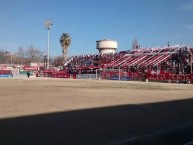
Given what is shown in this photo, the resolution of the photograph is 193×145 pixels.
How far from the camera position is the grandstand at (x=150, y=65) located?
196 ft

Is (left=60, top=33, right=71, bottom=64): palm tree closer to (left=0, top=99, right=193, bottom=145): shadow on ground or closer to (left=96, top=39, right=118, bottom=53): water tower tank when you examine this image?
(left=96, top=39, right=118, bottom=53): water tower tank

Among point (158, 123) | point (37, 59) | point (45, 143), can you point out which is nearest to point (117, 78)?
point (158, 123)

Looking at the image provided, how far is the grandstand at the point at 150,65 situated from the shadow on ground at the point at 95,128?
1573 inches

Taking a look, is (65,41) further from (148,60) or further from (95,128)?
(95,128)

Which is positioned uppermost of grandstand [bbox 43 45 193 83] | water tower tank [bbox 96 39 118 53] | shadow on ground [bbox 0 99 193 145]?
water tower tank [bbox 96 39 118 53]

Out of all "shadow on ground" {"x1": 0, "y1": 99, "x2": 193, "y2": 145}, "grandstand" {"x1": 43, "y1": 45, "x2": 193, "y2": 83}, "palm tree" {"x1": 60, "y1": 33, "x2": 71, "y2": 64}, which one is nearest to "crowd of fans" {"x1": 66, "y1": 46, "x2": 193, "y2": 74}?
"grandstand" {"x1": 43, "y1": 45, "x2": 193, "y2": 83}

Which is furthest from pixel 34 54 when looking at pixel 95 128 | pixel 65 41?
pixel 95 128

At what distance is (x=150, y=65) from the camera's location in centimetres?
6806

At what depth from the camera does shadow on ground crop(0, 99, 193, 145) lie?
9742mm

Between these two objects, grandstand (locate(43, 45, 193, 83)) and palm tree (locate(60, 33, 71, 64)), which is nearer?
grandstand (locate(43, 45, 193, 83))

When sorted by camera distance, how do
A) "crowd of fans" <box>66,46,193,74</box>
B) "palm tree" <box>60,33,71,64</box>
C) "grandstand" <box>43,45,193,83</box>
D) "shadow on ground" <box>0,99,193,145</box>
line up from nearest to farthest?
"shadow on ground" <box>0,99,193,145</box>
"grandstand" <box>43,45,193,83</box>
"crowd of fans" <box>66,46,193,74</box>
"palm tree" <box>60,33,71,64</box>

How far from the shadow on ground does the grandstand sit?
3995 cm

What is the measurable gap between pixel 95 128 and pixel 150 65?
5738 cm

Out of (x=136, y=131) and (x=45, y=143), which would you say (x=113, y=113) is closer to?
(x=136, y=131)
